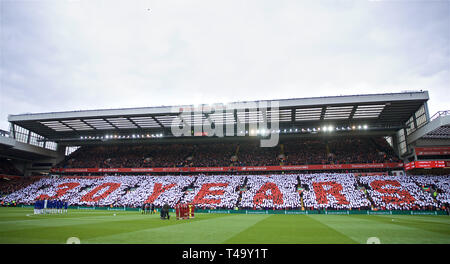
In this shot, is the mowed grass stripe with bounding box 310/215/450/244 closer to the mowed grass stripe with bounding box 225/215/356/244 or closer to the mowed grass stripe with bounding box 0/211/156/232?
the mowed grass stripe with bounding box 225/215/356/244

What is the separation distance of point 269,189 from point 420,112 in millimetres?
23679

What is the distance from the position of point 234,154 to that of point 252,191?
13069 mm

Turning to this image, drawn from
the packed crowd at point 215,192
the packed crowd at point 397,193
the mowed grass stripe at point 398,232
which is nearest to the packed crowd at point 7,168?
the packed crowd at point 215,192

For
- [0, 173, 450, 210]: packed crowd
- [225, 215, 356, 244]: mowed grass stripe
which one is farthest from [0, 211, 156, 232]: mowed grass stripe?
[0, 173, 450, 210]: packed crowd

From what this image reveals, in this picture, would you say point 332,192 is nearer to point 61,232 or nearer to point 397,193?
point 397,193

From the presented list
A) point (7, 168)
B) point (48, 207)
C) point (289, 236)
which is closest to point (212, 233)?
point (289, 236)

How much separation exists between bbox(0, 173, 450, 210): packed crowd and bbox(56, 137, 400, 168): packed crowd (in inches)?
171

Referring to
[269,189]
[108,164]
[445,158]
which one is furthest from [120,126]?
[445,158]

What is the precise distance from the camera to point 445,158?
36.6 meters

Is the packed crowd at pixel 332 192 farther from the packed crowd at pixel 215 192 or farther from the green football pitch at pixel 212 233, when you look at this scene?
the green football pitch at pixel 212 233

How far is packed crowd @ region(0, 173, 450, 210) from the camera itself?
3291 centimetres
